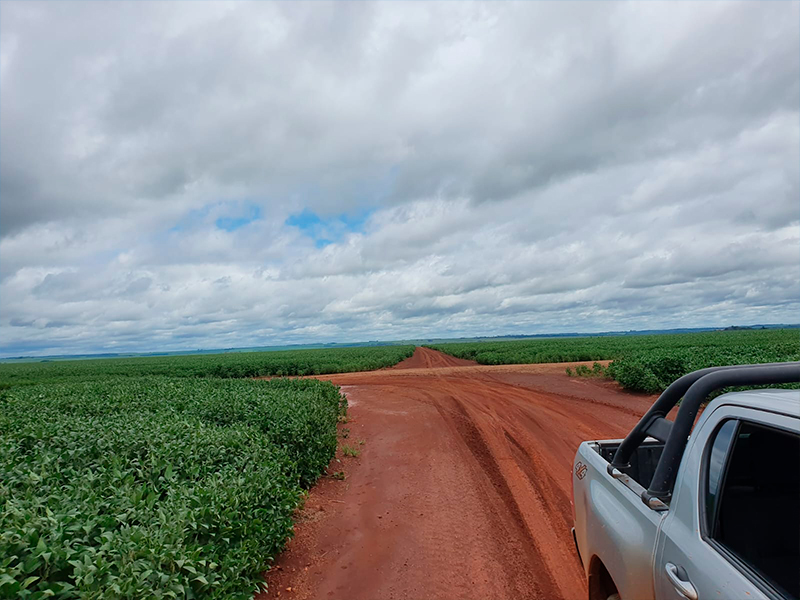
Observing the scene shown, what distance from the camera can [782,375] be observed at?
7.84ft

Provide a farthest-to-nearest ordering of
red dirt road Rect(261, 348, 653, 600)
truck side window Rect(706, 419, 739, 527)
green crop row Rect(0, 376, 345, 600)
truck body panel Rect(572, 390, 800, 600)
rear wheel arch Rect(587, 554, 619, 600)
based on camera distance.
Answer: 1. red dirt road Rect(261, 348, 653, 600)
2. rear wheel arch Rect(587, 554, 619, 600)
3. green crop row Rect(0, 376, 345, 600)
4. truck side window Rect(706, 419, 739, 527)
5. truck body panel Rect(572, 390, 800, 600)

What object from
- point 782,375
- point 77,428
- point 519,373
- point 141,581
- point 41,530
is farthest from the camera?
point 519,373

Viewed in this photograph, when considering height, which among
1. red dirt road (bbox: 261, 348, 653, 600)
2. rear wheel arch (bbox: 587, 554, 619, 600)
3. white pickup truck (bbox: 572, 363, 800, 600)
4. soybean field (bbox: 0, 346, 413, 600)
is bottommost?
red dirt road (bbox: 261, 348, 653, 600)

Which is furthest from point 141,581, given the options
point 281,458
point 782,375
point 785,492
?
point 782,375

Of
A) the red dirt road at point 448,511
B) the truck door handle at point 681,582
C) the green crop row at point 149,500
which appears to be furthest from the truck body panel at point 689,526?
the green crop row at point 149,500

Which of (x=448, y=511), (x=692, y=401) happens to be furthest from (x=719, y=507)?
(x=448, y=511)

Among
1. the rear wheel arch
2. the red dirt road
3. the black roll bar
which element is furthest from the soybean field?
the black roll bar

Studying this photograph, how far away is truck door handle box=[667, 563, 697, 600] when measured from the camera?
1.86m

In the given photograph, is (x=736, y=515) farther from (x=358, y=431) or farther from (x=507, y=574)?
(x=358, y=431)

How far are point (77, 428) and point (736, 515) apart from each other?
7.17 metres

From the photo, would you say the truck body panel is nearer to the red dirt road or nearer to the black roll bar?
the black roll bar

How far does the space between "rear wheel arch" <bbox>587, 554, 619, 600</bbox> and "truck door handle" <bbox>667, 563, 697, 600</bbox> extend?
102 cm

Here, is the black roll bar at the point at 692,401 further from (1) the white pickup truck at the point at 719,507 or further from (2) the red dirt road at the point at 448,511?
(2) the red dirt road at the point at 448,511

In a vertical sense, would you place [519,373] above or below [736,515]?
below
